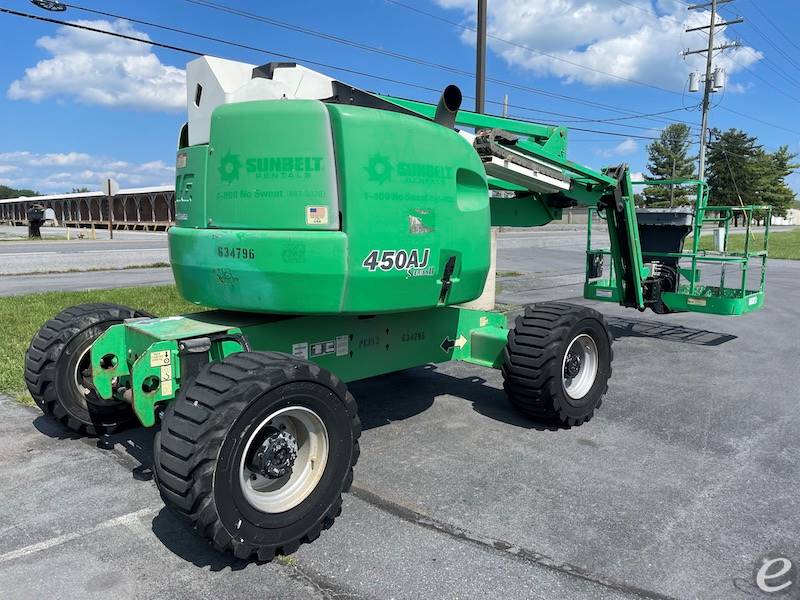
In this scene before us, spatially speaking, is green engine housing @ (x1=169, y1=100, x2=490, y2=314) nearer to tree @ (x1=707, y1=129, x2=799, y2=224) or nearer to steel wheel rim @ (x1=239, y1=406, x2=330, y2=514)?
steel wheel rim @ (x1=239, y1=406, x2=330, y2=514)

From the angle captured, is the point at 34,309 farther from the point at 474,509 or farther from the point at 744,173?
the point at 744,173

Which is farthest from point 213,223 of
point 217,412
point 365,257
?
point 217,412

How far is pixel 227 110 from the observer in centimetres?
407

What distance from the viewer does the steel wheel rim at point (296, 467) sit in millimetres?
3463

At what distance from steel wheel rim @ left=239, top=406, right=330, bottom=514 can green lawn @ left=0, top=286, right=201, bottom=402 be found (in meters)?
3.70

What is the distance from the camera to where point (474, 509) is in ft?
12.9

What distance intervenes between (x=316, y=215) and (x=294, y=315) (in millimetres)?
824

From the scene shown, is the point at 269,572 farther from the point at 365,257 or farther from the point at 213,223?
the point at 213,223

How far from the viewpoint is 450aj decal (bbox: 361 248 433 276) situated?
4137 mm

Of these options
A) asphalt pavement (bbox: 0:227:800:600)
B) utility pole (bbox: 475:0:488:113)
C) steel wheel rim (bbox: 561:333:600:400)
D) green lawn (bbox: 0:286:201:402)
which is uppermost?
utility pole (bbox: 475:0:488:113)

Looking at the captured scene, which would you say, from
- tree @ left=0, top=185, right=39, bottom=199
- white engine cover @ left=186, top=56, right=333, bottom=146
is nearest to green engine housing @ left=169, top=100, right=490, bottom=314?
white engine cover @ left=186, top=56, right=333, bottom=146

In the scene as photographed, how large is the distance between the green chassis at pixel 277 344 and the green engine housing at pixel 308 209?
0.92 feet

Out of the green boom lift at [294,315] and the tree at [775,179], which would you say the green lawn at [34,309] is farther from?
the tree at [775,179]

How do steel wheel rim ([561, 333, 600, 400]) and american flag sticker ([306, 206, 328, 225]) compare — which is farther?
steel wheel rim ([561, 333, 600, 400])
